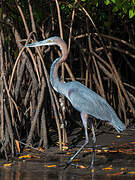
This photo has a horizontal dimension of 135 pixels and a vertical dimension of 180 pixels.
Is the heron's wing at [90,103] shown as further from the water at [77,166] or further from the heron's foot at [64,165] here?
the heron's foot at [64,165]

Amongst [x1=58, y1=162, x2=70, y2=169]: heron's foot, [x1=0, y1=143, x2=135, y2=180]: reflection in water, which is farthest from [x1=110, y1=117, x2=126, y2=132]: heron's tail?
[x1=58, y1=162, x2=70, y2=169]: heron's foot

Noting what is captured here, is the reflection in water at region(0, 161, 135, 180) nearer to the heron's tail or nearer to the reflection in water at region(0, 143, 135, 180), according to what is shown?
the reflection in water at region(0, 143, 135, 180)

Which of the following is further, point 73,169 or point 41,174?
point 73,169

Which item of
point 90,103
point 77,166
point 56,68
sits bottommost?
point 77,166

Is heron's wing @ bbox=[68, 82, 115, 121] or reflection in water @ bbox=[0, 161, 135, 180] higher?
heron's wing @ bbox=[68, 82, 115, 121]

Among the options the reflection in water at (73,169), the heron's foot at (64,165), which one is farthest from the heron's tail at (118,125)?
the heron's foot at (64,165)

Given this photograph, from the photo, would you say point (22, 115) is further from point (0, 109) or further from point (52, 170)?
point (52, 170)

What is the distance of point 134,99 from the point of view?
1007cm

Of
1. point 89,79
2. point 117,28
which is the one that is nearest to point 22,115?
point 89,79

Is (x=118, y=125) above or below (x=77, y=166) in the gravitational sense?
above

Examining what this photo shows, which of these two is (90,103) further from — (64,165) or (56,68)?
(64,165)

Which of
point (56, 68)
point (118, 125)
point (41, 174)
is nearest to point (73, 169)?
point (41, 174)

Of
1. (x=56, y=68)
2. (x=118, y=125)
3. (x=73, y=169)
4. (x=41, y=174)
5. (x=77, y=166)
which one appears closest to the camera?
(x=41, y=174)

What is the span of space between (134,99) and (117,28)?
274 cm
